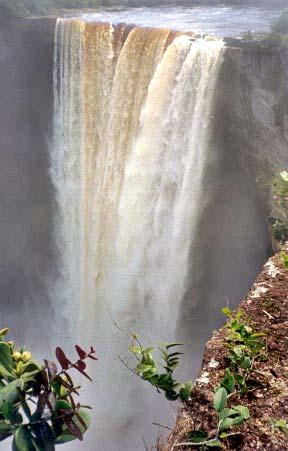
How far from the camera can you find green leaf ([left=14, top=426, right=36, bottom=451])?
0.78 meters

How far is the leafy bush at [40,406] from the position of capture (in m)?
0.79

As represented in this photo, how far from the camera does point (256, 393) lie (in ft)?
3.35

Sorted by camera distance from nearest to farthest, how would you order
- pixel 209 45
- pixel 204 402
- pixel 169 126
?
pixel 204 402 → pixel 209 45 → pixel 169 126

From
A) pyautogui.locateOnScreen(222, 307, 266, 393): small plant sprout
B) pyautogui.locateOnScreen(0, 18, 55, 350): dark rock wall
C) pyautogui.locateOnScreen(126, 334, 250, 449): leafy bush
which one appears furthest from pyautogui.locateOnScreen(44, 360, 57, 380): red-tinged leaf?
pyautogui.locateOnScreen(0, 18, 55, 350): dark rock wall

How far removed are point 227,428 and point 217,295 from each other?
218 inches

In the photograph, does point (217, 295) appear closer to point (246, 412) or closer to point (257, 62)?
point (257, 62)

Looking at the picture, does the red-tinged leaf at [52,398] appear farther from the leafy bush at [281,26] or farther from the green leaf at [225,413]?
the leafy bush at [281,26]

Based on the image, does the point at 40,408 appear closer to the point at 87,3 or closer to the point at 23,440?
the point at 23,440

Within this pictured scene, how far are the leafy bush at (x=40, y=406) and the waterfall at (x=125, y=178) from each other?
489 cm

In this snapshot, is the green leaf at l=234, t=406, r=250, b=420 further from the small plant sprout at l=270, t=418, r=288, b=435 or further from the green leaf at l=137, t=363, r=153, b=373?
the green leaf at l=137, t=363, r=153, b=373

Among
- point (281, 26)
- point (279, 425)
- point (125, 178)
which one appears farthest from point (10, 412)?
point (281, 26)

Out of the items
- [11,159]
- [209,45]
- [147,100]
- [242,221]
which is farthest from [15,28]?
[242,221]

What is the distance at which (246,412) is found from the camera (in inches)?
35.4

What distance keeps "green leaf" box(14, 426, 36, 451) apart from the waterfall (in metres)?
4.96
